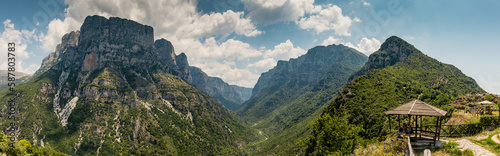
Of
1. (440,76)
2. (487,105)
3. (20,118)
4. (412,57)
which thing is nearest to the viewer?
(487,105)

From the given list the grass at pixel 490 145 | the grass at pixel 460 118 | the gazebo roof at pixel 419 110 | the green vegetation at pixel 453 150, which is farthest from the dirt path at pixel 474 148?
the grass at pixel 460 118

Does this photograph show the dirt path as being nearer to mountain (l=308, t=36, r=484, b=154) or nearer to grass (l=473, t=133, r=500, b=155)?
grass (l=473, t=133, r=500, b=155)

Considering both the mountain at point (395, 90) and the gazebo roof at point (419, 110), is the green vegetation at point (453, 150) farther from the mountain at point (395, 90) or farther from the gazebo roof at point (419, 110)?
the mountain at point (395, 90)

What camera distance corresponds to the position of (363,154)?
77.6 ft

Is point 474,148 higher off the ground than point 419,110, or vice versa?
point 419,110

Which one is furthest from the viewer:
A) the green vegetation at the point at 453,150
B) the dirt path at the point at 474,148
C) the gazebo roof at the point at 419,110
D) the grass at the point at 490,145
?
the gazebo roof at the point at 419,110

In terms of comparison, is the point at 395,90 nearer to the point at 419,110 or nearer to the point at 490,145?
the point at 490,145

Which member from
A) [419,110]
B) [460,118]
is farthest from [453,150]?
[460,118]

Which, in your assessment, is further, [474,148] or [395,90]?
[395,90]

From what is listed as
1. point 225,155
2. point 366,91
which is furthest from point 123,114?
point 366,91

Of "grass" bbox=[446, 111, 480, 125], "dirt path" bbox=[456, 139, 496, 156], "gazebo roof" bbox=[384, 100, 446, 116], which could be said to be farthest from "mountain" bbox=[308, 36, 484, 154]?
"dirt path" bbox=[456, 139, 496, 156]

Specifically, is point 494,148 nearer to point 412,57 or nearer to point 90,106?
point 412,57

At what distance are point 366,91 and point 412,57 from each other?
8405cm

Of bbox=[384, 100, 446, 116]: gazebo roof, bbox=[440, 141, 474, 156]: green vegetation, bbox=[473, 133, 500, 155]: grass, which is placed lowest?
bbox=[440, 141, 474, 156]: green vegetation
